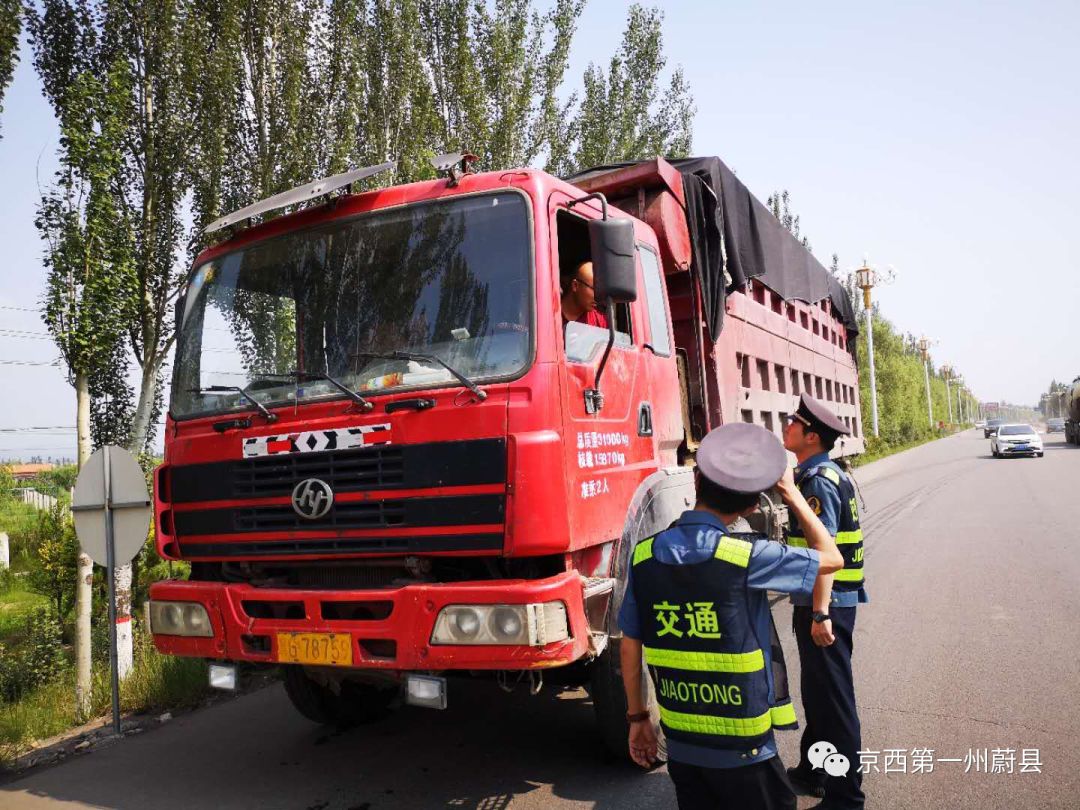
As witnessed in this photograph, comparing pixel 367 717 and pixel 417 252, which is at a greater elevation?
pixel 417 252

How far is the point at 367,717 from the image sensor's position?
4781 millimetres

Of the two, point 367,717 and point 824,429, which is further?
point 367,717

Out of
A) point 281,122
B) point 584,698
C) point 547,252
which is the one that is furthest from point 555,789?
point 281,122

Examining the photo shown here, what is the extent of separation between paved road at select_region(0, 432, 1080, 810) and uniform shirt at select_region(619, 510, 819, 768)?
4.97 feet

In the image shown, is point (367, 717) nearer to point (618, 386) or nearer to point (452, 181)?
point (618, 386)

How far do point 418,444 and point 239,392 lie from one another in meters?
1.05

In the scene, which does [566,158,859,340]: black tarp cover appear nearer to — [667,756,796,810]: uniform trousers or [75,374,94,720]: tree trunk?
[667,756,796,810]: uniform trousers

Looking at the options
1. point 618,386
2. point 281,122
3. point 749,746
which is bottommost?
point 749,746

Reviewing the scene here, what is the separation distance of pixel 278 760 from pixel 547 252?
302 cm

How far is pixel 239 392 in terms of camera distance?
3623 mm

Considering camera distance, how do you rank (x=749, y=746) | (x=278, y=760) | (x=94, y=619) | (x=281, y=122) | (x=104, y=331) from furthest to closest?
(x=281, y=122) < (x=94, y=619) < (x=104, y=331) < (x=278, y=760) < (x=749, y=746)

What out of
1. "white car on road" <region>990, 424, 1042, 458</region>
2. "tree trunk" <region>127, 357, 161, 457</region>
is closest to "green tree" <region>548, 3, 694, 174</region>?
"tree trunk" <region>127, 357, 161, 457</region>

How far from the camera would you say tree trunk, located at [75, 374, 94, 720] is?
5570 millimetres

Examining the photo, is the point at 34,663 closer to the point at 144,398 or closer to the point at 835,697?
the point at 144,398
